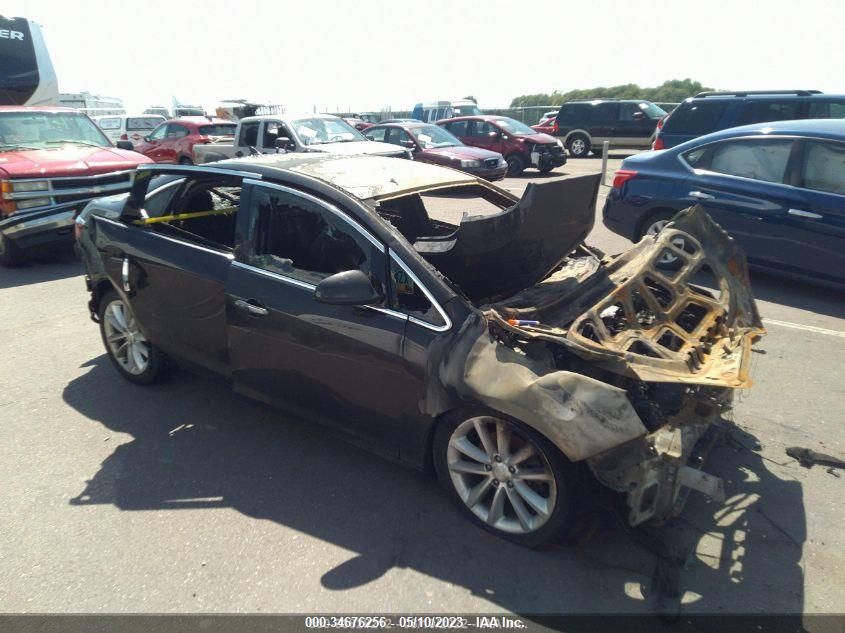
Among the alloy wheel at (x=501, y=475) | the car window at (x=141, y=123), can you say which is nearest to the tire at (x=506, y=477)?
the alloy wheel at (x=501, y=475)

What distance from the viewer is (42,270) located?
8000 millimetres

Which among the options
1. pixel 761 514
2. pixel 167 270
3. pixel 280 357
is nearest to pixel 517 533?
pixel 761 514

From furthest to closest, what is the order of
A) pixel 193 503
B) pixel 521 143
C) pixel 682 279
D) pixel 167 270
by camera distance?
pixel 521 143
pixel 167 270
pixel 682 279
pixel 193 503

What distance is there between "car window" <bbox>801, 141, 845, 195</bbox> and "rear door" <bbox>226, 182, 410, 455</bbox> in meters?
5.12

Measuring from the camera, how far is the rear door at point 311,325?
305 cm

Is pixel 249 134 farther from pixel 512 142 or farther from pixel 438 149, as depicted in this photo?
pixel 512 142

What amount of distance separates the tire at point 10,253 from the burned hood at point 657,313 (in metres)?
7.45

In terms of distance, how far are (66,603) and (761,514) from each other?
3.33m

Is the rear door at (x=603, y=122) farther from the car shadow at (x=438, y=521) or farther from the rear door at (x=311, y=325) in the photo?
the rear door at (x=311, y=325)

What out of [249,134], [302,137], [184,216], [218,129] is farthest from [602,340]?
[218,129]

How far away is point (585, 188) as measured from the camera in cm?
360

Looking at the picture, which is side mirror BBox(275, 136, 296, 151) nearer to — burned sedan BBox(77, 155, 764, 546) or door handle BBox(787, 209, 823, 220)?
burned sedan BBox(77, 155, 764, 546)

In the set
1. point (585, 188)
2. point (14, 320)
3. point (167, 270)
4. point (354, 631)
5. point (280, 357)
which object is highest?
point (585, 188)

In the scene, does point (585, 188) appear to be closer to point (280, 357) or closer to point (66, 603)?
point (280, 357)
